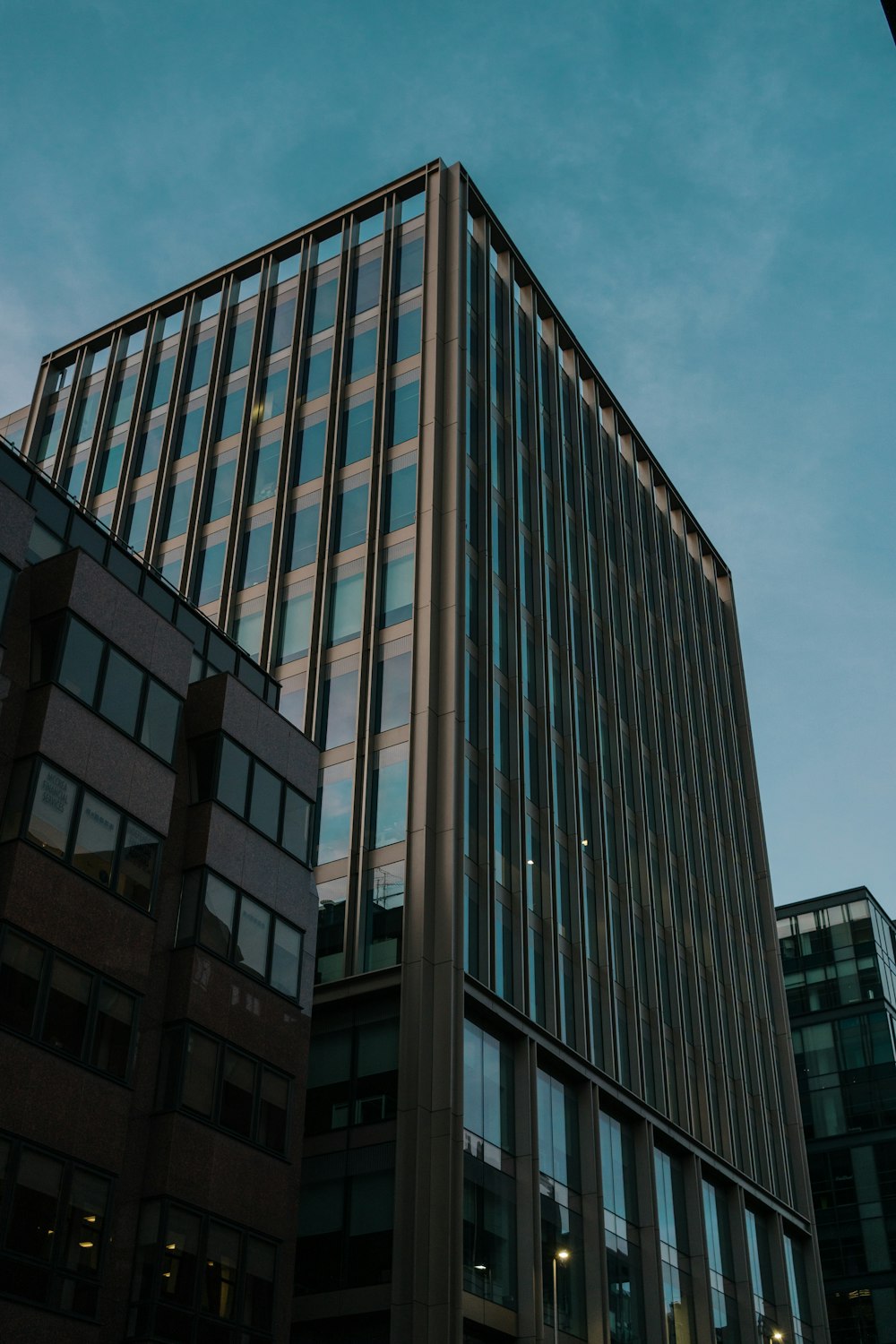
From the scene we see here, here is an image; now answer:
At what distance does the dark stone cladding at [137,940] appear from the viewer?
87.8 feet

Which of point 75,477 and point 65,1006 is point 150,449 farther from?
point 65,1006

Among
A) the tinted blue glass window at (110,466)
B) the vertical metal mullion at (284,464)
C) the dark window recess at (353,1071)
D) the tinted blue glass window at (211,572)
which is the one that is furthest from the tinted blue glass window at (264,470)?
the dark window recess at (353,1071)

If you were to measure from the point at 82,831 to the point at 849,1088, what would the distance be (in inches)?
2469

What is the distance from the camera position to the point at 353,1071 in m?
39.4

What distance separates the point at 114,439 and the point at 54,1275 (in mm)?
44784

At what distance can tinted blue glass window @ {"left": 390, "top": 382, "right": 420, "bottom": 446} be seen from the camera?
→ 52.1 metres

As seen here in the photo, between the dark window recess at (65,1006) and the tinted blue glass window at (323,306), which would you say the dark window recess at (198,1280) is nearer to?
the dark window recess at (65,1006)

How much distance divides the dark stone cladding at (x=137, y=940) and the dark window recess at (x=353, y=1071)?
4.83 meters

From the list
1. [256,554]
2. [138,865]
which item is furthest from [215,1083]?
[256,554]

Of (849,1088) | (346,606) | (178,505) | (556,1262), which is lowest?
(556,1262)

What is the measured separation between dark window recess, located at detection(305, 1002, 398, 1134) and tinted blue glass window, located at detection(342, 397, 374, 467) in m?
22.4

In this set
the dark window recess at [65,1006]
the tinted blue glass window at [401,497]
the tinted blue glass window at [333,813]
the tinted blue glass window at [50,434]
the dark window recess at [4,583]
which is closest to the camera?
the dark window recess at [65,1006]

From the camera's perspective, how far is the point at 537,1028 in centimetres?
4362

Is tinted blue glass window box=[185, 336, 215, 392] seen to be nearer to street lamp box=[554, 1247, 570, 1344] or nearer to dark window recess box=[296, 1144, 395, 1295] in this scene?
dark window recess box=[296, 1144, 395, 1295]
